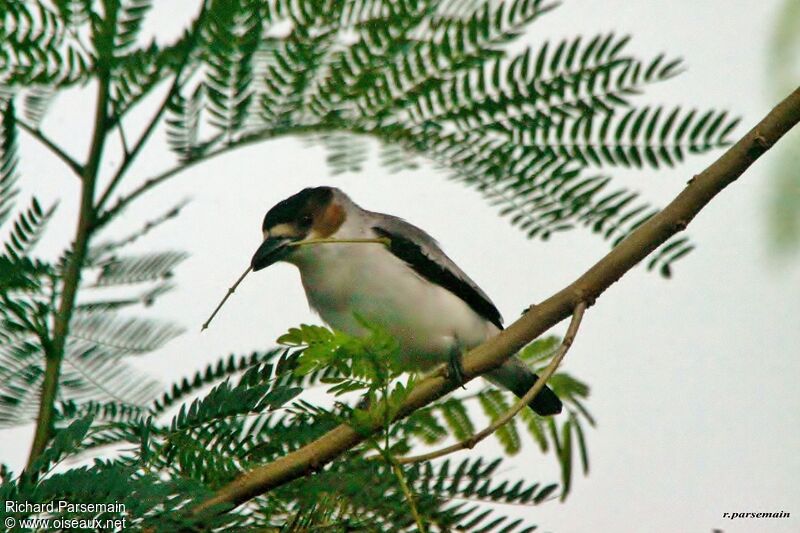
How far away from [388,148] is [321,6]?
32 centimetres

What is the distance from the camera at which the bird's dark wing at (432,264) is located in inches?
150

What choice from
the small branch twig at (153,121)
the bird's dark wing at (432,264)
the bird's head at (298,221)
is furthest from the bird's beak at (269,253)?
the small branch twig at (153,121)

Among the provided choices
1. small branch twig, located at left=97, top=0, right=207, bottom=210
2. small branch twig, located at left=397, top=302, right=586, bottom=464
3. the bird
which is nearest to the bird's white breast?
the bird

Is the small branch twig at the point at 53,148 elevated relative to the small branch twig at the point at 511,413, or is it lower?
elevated

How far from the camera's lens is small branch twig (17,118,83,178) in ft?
7.52

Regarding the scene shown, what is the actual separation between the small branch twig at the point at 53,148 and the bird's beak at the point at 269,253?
1.12 meters

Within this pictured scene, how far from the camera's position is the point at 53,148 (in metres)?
2.36

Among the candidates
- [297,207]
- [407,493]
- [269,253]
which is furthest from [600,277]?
[297,207]

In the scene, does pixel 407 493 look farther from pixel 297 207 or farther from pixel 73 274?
pixel 297 207

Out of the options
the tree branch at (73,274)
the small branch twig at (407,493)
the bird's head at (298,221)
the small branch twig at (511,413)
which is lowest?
the small branch twig at (407,493)

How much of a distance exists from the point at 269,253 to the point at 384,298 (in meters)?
0.43

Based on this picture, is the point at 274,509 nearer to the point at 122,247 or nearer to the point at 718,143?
the point at 122,247

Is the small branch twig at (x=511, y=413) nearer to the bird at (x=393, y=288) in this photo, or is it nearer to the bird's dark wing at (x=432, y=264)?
the bird at (x=393, y=288)

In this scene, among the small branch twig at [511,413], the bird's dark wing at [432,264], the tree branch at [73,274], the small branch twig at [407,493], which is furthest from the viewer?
the bird's dark wing at [432,264]
